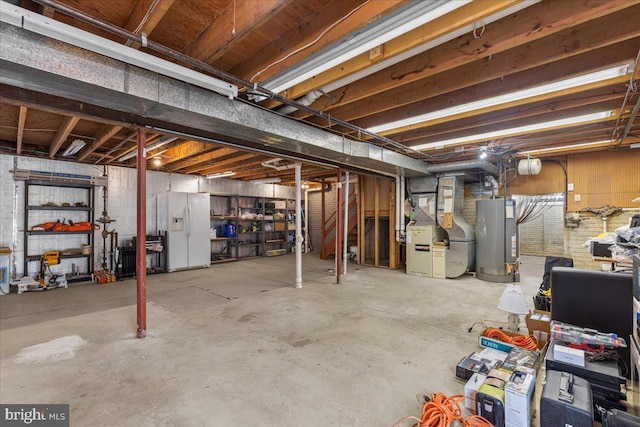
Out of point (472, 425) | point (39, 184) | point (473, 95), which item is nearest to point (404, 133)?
point (473, 95)

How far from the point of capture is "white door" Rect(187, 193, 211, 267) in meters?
7.31

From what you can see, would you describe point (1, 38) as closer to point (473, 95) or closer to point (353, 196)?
point (473, 95)

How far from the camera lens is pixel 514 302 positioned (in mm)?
2742

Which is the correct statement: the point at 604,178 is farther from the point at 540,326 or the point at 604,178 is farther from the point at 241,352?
the point at 241,352

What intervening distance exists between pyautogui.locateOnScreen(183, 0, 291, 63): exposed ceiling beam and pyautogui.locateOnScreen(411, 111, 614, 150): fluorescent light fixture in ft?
12.3

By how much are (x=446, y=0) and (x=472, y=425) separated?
244 centimetres

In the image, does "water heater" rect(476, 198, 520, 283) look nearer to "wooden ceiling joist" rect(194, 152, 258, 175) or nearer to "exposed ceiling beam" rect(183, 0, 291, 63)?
"wooden ceiling joist" rect(194, 152, 258, 175)

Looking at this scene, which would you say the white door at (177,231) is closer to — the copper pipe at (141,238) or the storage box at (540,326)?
the copper pipe at (141,238)

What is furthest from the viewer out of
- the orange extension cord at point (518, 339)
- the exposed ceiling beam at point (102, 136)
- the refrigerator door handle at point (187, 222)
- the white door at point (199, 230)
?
the white door at point (199, 230)

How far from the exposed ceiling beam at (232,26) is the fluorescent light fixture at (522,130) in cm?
374

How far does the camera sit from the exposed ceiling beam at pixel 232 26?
169 cm

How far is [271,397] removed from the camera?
82.1 inches

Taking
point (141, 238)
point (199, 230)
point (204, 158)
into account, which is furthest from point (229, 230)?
point (141, 238)

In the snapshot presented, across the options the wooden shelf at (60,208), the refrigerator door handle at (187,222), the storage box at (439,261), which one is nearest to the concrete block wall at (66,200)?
the wooden shelf at (60,208)
